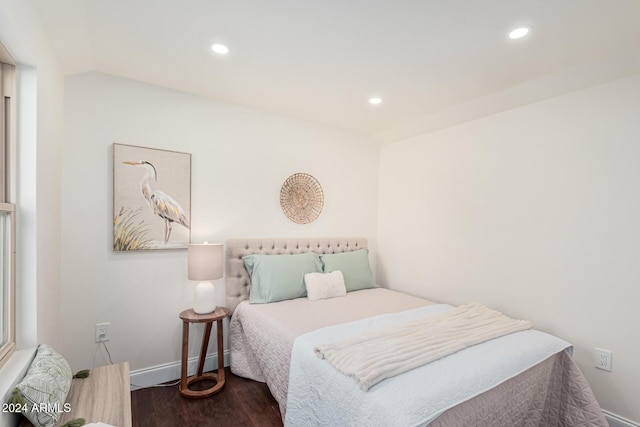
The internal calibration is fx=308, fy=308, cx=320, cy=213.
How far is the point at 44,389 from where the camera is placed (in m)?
1.19

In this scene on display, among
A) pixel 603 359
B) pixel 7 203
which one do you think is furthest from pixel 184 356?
pixel 603 359

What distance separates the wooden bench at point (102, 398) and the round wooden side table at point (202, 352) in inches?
23.2

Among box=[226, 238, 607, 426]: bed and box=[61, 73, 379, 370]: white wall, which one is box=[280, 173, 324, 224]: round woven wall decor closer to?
box=[61, 73, 379, 370]: white wall

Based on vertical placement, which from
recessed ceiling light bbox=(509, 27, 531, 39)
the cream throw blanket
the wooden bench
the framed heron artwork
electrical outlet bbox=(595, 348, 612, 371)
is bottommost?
electrical outlet bbox=(595, 348, 612, 371)

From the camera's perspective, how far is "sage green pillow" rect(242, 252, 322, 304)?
2.67 metres

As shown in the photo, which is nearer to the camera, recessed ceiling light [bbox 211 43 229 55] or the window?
the window

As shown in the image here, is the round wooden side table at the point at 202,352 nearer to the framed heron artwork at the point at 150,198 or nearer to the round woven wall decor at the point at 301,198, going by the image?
the framed heron artwork at the point at 150,198

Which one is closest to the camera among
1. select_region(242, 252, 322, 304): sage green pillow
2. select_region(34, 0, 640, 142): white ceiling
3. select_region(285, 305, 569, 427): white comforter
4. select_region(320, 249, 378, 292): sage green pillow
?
select_region(285, 305, 569, 427): white comforter

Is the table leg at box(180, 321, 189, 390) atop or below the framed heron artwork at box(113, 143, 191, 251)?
below

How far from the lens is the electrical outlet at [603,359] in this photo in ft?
6.63

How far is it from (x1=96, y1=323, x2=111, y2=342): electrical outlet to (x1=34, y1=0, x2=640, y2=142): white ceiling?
181cm

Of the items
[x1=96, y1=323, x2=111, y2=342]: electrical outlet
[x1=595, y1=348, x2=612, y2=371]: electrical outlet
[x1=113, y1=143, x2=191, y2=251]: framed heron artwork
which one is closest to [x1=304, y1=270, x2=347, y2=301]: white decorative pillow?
[x1=113, y1=143, x2=191, y2=251]: framed heron artwork

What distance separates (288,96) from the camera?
8.74 feet

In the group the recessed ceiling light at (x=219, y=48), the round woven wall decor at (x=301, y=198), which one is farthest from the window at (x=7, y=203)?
the round woven wall decor at (x=301, y=198)
